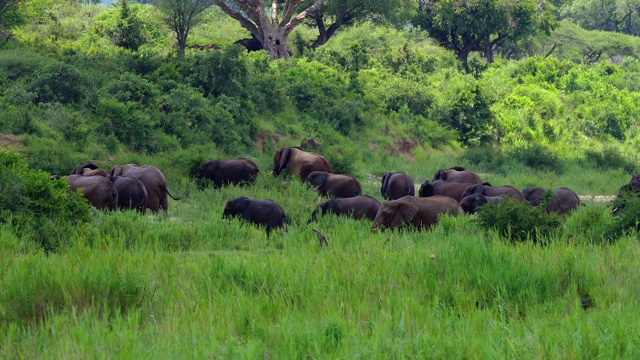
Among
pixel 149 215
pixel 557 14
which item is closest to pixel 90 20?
pixel 149 215

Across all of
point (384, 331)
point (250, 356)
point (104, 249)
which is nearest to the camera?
point (250, 356)

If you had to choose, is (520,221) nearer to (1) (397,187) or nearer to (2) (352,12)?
(1) (397,187)

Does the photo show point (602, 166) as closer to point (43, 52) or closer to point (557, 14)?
point (43, 52)

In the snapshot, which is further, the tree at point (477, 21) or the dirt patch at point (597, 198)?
the tree at point (477, 21)

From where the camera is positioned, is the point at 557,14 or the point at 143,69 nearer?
the point at 143,69

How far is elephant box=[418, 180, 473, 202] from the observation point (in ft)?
50.4

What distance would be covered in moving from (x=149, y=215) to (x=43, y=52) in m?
11.6

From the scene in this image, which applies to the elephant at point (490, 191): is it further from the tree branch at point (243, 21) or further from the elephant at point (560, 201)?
the tree branch at point (243, 21)

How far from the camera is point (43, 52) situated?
2277 centimetres

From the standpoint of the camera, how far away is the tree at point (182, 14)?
28219mm

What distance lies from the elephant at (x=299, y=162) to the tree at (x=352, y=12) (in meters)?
18.3

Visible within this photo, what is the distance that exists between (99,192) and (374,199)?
3894 mm

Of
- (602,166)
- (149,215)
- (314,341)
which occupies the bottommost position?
(602,166)

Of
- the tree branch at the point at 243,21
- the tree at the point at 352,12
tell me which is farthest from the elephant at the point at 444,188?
the tree at the point at 352,12
